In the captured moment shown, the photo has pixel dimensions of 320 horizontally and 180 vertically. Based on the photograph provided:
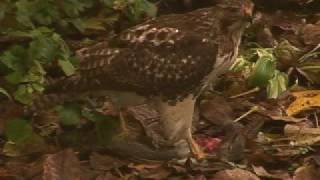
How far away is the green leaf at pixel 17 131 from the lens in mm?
4133

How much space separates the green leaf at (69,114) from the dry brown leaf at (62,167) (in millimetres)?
140

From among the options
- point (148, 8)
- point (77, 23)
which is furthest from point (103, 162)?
point (77, 23)

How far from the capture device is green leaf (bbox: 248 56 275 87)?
4.77m

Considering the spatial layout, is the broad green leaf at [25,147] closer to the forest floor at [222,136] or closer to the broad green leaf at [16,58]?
the forest floor at [222,136]

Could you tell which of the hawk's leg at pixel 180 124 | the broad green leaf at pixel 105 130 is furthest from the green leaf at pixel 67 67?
the hawk's leg at pixel 180 124

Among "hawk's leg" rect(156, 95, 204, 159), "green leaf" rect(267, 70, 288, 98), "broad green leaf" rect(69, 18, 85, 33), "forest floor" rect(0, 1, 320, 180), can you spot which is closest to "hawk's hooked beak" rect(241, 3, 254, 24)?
"hawk's leg" rect(156, 95, 204, 159)

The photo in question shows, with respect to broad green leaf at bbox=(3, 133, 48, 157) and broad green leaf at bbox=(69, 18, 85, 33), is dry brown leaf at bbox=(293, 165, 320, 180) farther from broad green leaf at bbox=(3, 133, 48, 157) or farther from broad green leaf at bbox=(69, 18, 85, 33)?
broad green leaf at bbox=(69, 18, 85, 33)

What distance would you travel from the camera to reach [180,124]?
163 inches

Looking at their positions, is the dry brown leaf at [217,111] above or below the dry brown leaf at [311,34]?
below

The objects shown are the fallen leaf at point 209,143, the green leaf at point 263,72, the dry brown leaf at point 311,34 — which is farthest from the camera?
the dry brown leaf at point 311,34

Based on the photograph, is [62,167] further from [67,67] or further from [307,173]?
[307,173]

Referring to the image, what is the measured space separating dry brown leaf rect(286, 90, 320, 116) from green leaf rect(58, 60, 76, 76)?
1.14m

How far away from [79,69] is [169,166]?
1.85ft

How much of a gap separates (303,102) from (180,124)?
0.83 m
